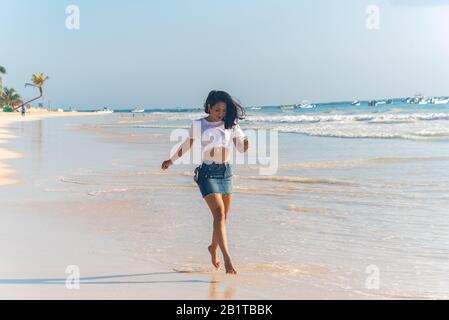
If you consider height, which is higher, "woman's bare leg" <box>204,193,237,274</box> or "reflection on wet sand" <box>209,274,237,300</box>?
"woman's bare leg" <box>204,193,237,274</box>

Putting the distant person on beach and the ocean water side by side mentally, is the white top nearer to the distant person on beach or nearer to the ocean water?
the distant person on beach

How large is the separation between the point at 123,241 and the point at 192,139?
5.88ft

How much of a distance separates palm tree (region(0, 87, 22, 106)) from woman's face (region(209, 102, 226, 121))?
98760mm

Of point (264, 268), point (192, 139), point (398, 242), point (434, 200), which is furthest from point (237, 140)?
point (434, 200)

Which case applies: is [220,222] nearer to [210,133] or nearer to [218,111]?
[210,133]

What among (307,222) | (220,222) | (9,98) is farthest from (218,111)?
(9,98)

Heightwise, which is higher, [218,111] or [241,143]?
[218,111]

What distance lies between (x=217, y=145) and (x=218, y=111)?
28 centimetres

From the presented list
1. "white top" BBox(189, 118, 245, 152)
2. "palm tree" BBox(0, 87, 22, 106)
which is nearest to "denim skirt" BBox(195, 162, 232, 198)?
"white top" BBox(189, 118, 245, 152)

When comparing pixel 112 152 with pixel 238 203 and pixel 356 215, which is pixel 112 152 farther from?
pixel 356 215

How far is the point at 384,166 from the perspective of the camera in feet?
46.4

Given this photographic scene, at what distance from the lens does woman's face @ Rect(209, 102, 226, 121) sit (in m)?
5.11

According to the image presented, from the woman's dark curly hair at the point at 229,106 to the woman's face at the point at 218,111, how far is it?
28mm

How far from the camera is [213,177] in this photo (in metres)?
5.16
